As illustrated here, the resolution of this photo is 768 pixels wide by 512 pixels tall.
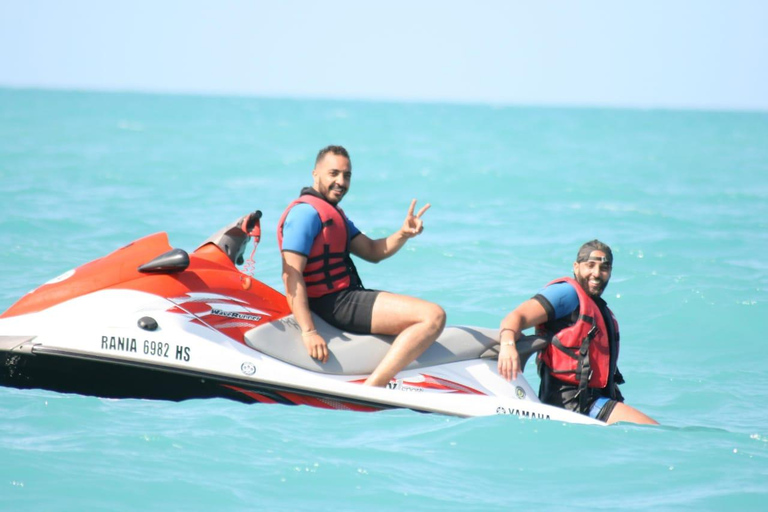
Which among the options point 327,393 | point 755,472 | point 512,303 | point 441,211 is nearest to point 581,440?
point 755,472

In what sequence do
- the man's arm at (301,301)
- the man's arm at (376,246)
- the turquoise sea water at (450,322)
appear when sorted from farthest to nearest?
1. the man's arm at (376,246)
2. the man's arm at (301,301)
3. the turquoise sea water at (450,322)

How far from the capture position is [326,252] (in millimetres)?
5090

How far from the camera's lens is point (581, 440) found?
513cm

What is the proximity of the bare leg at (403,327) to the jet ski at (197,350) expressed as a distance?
0.09 metres

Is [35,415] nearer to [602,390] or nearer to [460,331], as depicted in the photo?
[460,331]

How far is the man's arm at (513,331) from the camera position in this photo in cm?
508

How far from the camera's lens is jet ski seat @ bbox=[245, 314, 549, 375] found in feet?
16.7

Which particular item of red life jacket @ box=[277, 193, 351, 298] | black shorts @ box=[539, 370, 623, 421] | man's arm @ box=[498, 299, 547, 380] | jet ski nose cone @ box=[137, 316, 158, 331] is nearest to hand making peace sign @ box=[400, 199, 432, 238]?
red life jacket @ box=[277, 193, 351, 298]

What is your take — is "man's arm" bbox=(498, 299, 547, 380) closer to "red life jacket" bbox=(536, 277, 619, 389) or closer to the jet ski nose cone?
"red life jacket" bbox=(536, 277, 619, 389)

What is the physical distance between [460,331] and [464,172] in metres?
18.8

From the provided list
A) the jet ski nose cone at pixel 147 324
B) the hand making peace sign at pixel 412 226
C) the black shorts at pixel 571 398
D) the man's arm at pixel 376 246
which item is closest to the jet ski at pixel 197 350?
the jet ski nose cone at pixel 147 324

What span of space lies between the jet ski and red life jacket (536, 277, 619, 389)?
0.35ft

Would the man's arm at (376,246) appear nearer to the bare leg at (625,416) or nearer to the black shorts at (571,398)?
the black shorts at (571,398)

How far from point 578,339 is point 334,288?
124 cm
